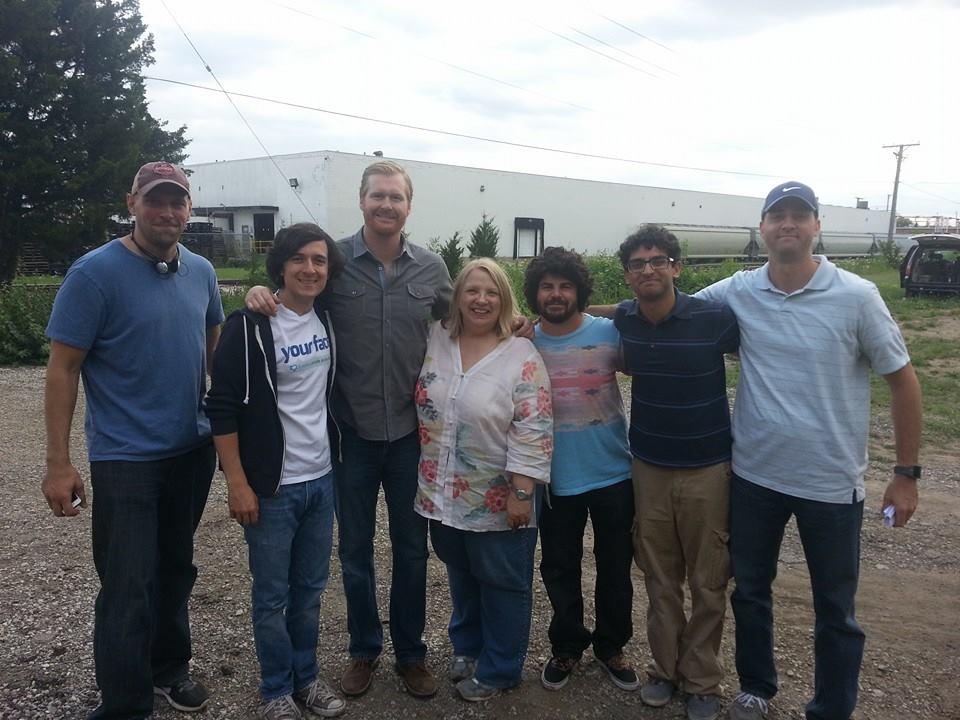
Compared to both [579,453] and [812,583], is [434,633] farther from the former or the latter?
[812,583]

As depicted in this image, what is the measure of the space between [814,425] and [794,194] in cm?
87

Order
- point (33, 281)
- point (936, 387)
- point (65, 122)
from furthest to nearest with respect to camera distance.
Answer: point (65, 122) → point (33, 281) → point (936, 387)

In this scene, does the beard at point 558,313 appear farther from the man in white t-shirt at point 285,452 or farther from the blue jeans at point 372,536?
the man in white t-shirt at point 285,452

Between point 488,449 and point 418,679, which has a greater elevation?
point 488,449

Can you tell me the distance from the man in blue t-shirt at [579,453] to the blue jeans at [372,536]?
1.86 feet

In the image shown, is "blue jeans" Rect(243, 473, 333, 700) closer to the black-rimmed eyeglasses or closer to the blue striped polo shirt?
the blue striped polo shirt

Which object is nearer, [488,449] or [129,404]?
[129,404]

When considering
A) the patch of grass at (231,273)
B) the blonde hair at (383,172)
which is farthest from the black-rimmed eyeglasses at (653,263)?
the patch of grass at (231,273)

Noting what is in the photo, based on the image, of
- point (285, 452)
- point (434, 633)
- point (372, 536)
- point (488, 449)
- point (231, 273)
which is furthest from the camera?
point (231, 273)

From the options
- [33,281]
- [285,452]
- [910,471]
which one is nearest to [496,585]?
[285,452]

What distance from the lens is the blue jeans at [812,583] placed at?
8.69ft

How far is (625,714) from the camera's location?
9.57ft

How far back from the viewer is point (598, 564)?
10.2 ft

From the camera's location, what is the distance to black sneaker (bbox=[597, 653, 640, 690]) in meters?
3.08
